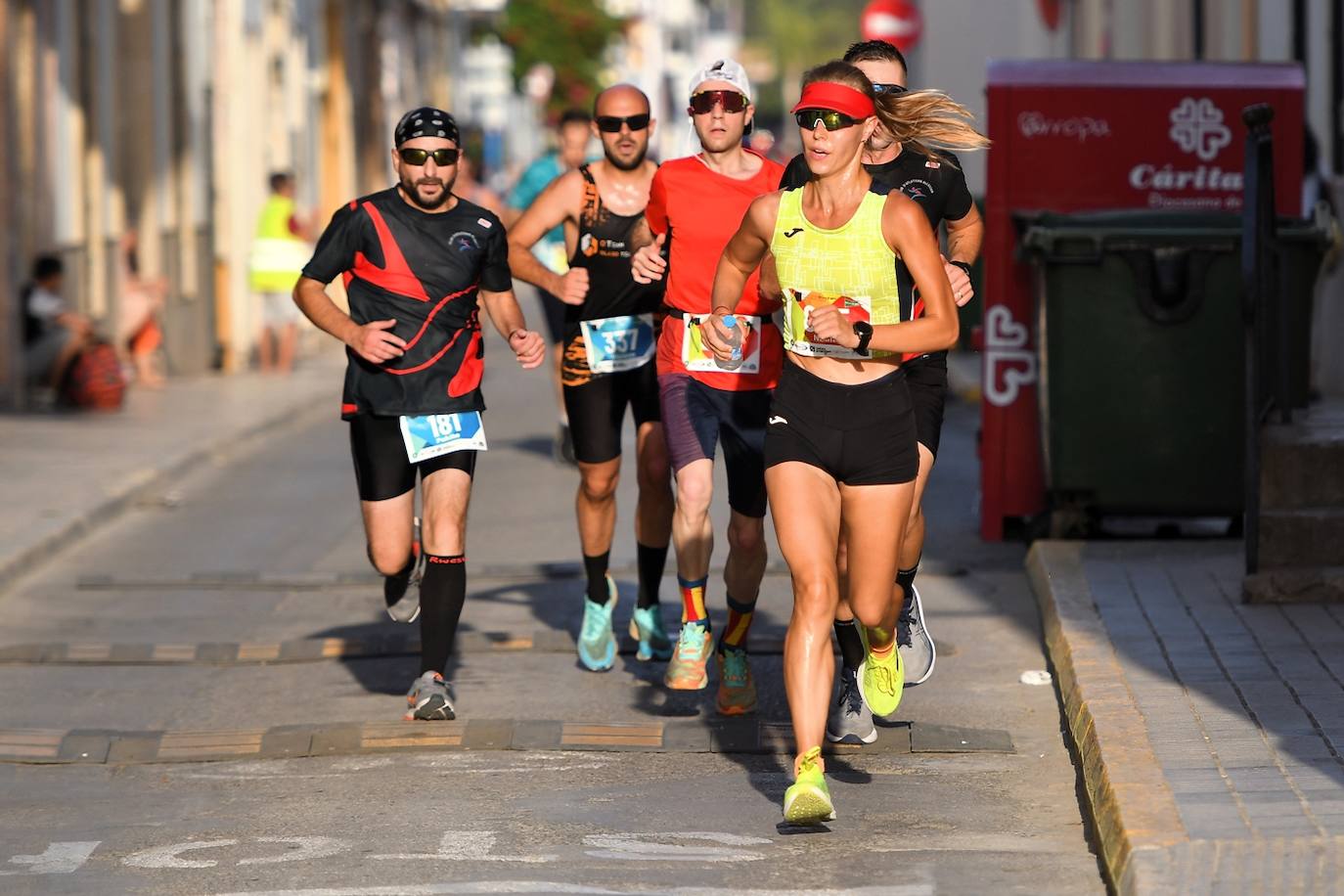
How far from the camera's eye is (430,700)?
7.76 metres

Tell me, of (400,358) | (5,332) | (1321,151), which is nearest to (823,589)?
(400,358)

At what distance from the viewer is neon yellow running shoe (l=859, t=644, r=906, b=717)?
702cm

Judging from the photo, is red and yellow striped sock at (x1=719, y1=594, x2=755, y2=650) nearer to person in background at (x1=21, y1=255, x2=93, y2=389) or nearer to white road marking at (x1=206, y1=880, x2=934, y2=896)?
white road marking at (x1=206, y1=880, x2=934, y2=896)

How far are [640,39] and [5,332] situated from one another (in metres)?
68.1

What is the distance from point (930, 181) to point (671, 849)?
2247 millimetres

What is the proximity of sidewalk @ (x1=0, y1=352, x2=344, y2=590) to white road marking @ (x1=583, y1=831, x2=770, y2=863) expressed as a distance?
5.51 metres

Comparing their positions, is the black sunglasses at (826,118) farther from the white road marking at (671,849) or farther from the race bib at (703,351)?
the white road marking at (671,849)

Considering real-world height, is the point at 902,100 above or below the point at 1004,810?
above

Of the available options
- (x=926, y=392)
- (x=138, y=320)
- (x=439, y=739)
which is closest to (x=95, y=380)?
(x=138, y=320)

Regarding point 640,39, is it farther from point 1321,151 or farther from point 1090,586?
point 1090,586

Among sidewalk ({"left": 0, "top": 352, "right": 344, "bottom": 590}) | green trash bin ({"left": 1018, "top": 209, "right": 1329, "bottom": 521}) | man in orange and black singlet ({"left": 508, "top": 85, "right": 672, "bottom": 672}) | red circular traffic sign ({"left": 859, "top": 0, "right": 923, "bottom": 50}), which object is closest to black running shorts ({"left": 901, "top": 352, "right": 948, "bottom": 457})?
man in orange and black singlet ({"left": 508, "top": 85, "right": 672, "bottom": 672})

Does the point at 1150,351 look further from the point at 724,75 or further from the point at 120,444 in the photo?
the point at 120,444

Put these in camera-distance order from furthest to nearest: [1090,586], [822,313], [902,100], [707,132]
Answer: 1. [1090,586]
2. [707,132]
3. [902,100]
4. [822,313]

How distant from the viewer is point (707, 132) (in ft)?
25.7
